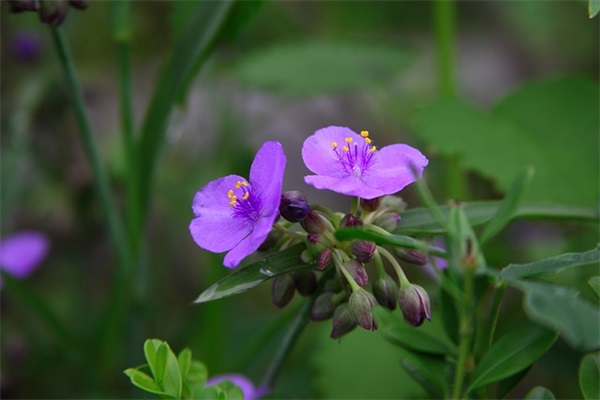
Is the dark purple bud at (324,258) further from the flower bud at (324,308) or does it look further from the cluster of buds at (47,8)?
the cluster of buds at (47,8)

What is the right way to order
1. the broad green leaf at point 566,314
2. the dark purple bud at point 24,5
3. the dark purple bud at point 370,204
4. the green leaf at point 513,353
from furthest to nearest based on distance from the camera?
1. the dark purple bud at point 24,5
2. the dark purple bud at point 370,204
3. the green leaf at point 513,353
4. the broad green leaf at point 566,314

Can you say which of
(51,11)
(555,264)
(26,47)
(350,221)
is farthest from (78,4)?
(26,47)

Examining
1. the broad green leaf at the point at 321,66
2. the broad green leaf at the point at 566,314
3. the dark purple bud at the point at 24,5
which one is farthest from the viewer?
the broad green leaf at the point at 321,66

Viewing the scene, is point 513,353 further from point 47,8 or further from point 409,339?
point 47,8

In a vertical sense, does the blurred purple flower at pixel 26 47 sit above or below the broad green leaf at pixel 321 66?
above

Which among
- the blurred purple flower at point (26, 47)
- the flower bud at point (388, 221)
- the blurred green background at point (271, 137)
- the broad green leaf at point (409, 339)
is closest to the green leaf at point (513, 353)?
the broad green leaf at point (409, 339)

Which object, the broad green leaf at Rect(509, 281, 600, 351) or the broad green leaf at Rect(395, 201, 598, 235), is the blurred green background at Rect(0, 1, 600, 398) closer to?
the broad green leaf at Rect(395, 201, 598, 235)
